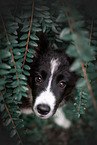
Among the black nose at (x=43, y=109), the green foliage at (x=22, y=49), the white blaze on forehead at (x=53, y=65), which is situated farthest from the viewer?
the white blaze on forehead at (x=53, y=65)

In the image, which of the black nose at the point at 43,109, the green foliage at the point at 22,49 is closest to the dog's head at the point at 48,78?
the black nose at the point at 43,109

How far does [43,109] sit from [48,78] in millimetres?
465

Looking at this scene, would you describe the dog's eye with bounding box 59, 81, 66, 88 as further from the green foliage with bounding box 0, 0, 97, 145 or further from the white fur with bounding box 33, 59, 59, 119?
the green foliage with bounding box 0, 0, 97, 145

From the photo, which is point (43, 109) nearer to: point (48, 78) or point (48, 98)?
point (48, 98)

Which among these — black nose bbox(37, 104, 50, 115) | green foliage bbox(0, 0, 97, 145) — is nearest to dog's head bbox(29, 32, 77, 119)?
black nose bbox(37, 104, 50, 115)

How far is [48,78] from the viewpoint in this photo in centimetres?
226

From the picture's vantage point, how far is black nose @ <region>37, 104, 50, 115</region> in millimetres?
2068

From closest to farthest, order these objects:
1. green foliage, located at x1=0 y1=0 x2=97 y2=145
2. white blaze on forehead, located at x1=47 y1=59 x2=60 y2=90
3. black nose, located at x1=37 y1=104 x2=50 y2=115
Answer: green foliage, located at x1=0 y1=0 x2=97 y2=145 → black nose, located at x1=37 y1=104 x2=50 y2=115 → white blaze on forehead, located at x1=47 y1=59 x2=60 y2=90

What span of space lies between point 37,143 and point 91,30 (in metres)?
2.62

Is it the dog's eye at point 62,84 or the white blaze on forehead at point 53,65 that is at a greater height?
the white blaze on forehead at point 53,65

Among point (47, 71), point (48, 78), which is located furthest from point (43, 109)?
point (47, 71)

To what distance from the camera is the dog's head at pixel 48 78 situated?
2138 millimetres

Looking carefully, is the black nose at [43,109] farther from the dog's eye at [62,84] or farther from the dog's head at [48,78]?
the dog's eye at [62,84]

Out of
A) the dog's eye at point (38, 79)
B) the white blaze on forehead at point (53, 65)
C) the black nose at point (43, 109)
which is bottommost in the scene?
the black nose at point (43, 109)
